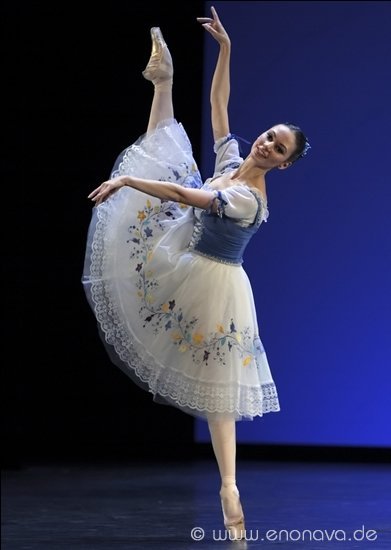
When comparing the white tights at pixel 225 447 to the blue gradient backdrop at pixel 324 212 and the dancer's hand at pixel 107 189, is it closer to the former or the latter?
the dancer's hand at pixel 107 189

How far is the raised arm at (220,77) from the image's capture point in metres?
3.30

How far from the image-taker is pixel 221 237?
3.13 meters

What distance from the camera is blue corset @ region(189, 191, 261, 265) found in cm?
310


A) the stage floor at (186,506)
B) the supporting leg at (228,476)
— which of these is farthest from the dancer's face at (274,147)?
the stage floor at (186,506)

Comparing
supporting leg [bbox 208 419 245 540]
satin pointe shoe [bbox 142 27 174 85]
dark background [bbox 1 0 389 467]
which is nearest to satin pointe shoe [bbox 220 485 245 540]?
supporting leg [bbox 208 419 245 540]

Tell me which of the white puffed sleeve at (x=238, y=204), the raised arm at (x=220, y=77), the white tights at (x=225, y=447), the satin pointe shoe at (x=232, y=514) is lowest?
the satin pointe shoe at (x=232, y=514)

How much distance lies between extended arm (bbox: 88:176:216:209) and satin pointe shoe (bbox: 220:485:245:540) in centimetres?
79

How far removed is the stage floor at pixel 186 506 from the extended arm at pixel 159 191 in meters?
0.92

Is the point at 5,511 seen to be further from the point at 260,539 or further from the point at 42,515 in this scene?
the point at 260,539

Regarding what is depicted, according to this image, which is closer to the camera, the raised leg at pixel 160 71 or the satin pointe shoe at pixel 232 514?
the satin pointe shoe at pixel 232 514

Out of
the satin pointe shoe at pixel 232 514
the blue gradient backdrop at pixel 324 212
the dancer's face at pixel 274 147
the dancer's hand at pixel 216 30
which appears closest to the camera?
the satin pointe shoe at pixel 232 514

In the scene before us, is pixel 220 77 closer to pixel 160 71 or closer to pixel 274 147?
pixel 160 71

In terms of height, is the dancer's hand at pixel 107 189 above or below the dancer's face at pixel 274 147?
below

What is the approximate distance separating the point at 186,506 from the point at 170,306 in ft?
2.99
